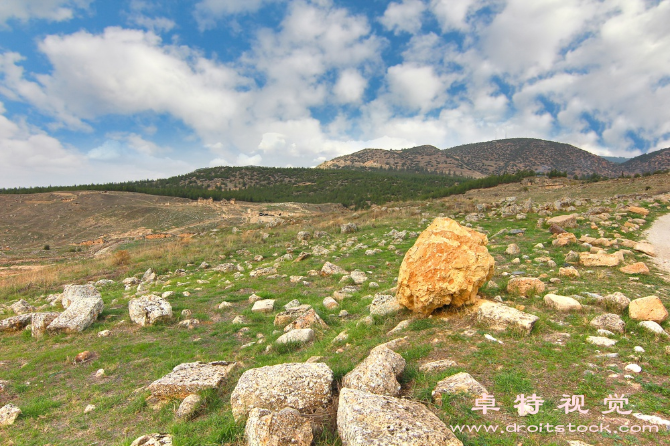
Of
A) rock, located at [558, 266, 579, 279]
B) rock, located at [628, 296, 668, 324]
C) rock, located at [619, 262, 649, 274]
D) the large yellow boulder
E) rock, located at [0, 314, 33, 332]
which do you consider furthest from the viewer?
rock, located at [0, 314, 33, 332]

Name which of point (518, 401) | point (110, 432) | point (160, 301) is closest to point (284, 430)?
A: point (518, 401)

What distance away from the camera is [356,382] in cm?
437

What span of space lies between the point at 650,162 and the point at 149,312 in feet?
495

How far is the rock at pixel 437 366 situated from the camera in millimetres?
4695

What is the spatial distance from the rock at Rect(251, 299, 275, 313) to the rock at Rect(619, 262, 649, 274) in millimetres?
11322

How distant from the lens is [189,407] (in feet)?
16.4

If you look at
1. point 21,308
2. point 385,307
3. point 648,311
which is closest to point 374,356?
point 385,307

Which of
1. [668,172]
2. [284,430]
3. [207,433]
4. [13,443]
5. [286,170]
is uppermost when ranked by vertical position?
[286,170]

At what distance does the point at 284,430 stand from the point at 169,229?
45.4m

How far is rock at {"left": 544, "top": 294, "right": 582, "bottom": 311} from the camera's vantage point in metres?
6.15

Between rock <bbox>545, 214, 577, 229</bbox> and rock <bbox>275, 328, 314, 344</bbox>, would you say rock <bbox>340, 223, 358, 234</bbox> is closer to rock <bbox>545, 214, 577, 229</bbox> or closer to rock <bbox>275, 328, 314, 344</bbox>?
rock <bbox>545, 214, 577, 229</bbox>

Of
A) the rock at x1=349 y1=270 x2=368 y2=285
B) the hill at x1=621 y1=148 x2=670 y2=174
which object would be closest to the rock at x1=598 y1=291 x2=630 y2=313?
the rock at x1=349 y1=270 x2=368 y2=285

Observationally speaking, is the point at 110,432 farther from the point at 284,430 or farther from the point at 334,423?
the point at 334,423

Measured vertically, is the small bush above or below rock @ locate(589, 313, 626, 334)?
below
